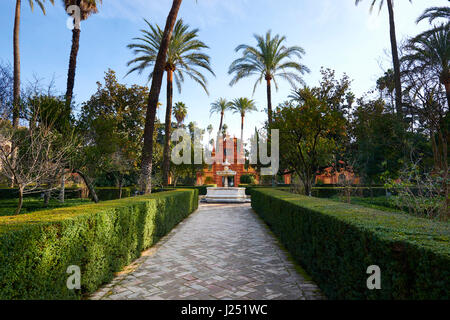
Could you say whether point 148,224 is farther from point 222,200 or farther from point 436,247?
point 222,200

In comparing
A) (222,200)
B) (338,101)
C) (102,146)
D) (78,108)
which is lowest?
(222,200)

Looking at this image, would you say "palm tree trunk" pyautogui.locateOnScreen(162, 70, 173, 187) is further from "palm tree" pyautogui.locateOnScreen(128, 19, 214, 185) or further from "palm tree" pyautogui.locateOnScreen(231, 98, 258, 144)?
"palm tree" pyautogui.locateOnScreen(231, 98, 258, 144)

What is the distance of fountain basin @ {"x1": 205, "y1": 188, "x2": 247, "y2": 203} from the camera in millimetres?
18641

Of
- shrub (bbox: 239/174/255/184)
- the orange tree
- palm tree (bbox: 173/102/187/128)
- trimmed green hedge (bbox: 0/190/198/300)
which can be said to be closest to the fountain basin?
the orange tree

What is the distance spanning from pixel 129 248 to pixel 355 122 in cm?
1826

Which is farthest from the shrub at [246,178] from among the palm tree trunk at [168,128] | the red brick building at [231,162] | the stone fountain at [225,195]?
the palm tree trunk at [168,128]

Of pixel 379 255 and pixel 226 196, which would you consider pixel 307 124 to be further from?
pixel 226 196

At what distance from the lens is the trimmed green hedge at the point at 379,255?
5.15 ft

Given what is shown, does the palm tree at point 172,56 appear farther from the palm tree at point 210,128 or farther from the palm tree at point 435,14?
the palm tree at point 210,128

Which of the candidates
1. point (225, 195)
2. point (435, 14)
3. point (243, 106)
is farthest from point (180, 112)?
point (435, 14)

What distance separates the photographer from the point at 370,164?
1642cm

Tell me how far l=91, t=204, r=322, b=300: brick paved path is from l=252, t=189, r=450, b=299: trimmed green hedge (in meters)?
0.57
